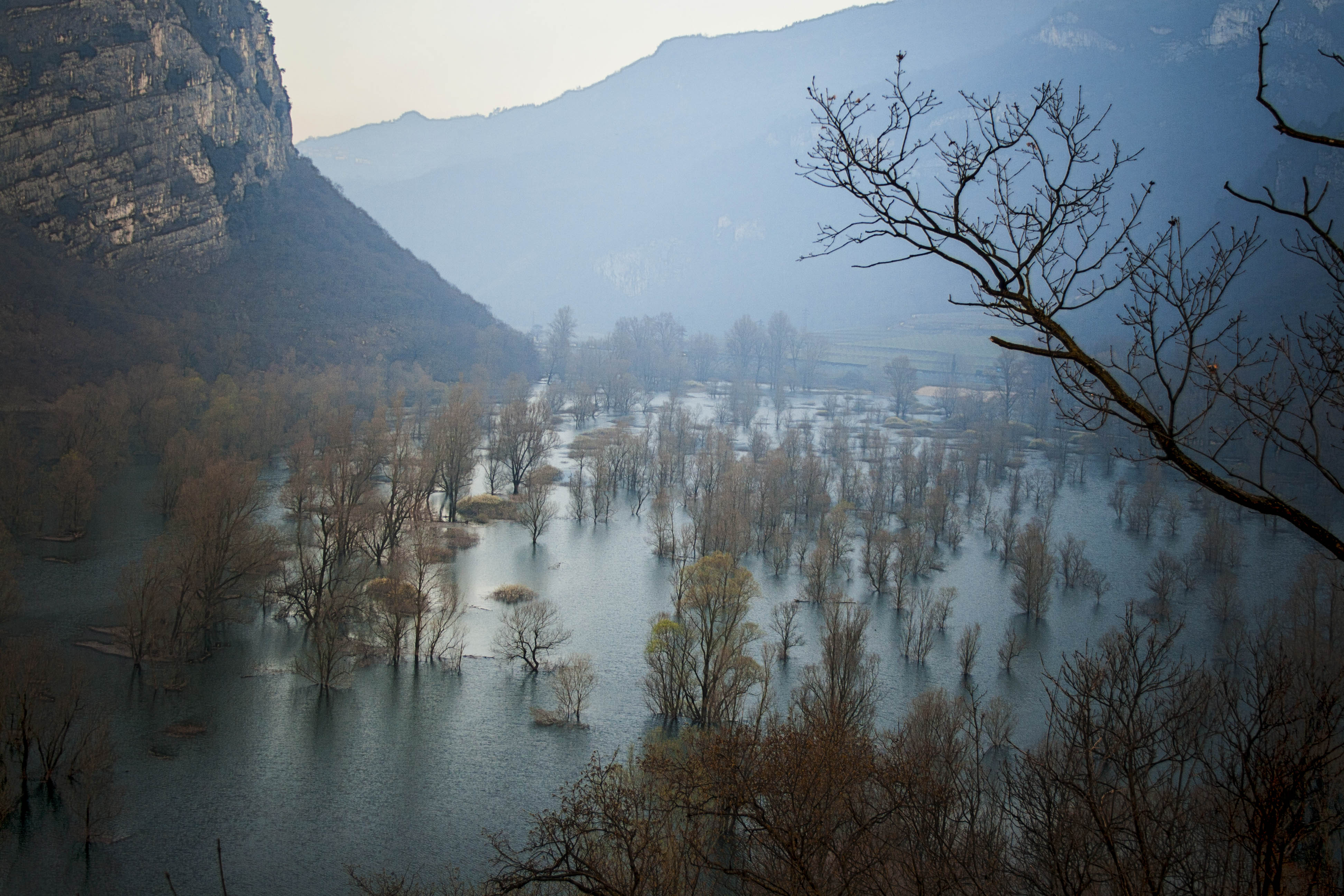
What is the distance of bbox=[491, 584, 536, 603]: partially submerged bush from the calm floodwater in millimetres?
524

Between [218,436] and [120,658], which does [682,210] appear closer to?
[218,436]

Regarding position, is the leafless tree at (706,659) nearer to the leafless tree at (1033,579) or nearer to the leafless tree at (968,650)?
the leafless tree at (968,650)

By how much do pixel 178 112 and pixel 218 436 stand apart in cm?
3201

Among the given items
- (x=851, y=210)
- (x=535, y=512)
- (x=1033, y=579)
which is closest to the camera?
(x=1033, y=579)

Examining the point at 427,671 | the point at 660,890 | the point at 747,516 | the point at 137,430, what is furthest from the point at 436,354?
the point at 660,890

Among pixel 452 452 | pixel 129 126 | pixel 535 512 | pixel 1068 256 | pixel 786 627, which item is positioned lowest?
pixel 786 627

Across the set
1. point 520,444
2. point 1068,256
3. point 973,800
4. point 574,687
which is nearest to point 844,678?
point 973,800

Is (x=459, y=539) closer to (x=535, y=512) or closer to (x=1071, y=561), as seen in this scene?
(x=535, y=512)

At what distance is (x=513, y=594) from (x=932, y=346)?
74.0 m

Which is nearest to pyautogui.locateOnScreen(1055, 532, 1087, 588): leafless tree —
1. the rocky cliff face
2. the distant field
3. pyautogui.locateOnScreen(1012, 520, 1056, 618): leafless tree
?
pyautogui.locateOnScreen(1012, 520, 1056, 618): leafless tree

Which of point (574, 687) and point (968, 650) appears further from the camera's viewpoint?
point (968, 650)

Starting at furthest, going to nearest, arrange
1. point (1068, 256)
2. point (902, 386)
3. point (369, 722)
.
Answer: point (902, 386) < point (369, 722) < point (1068, 256)

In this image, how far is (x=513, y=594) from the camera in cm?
2711

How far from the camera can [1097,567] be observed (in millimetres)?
31484
